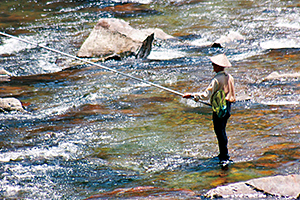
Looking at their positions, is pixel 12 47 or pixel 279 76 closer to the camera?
pixel 279 76

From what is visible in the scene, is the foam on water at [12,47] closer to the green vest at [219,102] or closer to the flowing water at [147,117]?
the flowing water at [147,117]

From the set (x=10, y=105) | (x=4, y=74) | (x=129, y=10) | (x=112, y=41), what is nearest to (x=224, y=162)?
(x=10, y=105)

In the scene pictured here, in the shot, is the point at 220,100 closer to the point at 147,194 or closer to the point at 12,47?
the point at 147,194

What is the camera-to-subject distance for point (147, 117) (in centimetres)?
682

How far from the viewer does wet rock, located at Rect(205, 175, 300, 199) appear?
151 inches

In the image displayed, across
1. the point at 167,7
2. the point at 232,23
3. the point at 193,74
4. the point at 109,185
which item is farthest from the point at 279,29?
the point at 109,185

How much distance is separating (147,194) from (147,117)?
2823mm

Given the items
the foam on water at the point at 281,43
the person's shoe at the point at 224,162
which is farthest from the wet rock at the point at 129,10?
the person's shoe at the point at 224,162

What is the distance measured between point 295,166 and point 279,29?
8.81 metres

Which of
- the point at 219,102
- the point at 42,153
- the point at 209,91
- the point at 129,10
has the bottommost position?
the point at 42,153

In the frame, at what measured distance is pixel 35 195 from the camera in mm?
4457

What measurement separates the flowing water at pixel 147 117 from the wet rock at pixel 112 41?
396 millimetres

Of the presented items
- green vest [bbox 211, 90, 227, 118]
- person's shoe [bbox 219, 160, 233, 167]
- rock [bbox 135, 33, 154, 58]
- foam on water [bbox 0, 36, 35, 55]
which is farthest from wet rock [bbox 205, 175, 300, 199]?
foam on water [bbox 0, 36, 35, 55]

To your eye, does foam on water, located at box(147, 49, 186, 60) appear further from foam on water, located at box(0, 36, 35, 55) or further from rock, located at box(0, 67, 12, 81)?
foam on water, located at box(0, 36, 35, 55)
